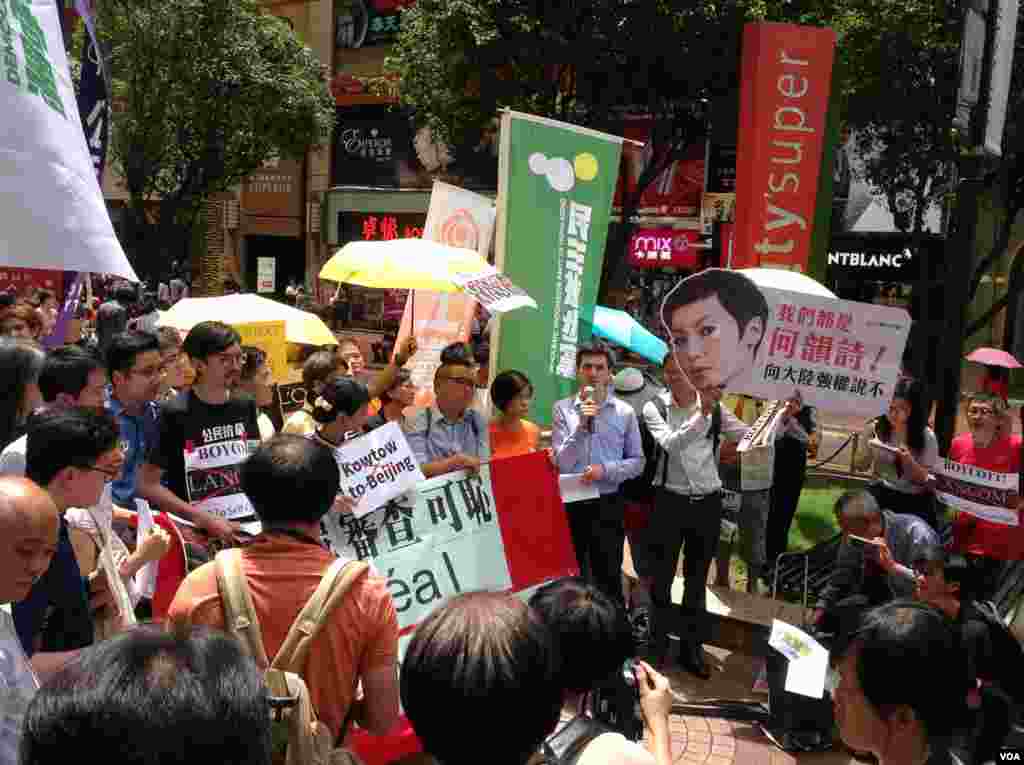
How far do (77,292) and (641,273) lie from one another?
55.7 feet

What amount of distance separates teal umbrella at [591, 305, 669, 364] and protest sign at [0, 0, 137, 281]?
5.94 m

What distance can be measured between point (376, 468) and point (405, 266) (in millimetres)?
2431

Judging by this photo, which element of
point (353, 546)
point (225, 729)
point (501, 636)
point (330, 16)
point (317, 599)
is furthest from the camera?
point (330, 16)

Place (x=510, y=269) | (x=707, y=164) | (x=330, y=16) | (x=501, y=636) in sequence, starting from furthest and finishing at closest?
(x=330, y=16), (x=707, y=164), (x=510, y=269), (x=501, y=636)

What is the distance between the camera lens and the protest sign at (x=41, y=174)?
2.70 metres

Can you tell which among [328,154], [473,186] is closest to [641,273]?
[473,186]

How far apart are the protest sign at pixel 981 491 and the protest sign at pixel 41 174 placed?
392cm

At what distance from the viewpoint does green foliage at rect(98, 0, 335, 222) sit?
17.2 meters

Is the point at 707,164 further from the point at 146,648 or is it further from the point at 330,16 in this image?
the point at 146,648

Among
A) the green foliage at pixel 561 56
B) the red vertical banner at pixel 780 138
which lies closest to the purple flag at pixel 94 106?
the red vertical banner at pixel 780 138

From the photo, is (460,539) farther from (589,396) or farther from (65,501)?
(65,501)

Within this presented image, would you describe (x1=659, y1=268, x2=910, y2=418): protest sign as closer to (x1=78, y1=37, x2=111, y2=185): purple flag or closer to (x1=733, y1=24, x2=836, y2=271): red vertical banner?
(x1=733, y1=24, x2=836, y2=271): red vertical banner

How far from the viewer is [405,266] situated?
6.27 m

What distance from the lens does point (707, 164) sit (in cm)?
2127
